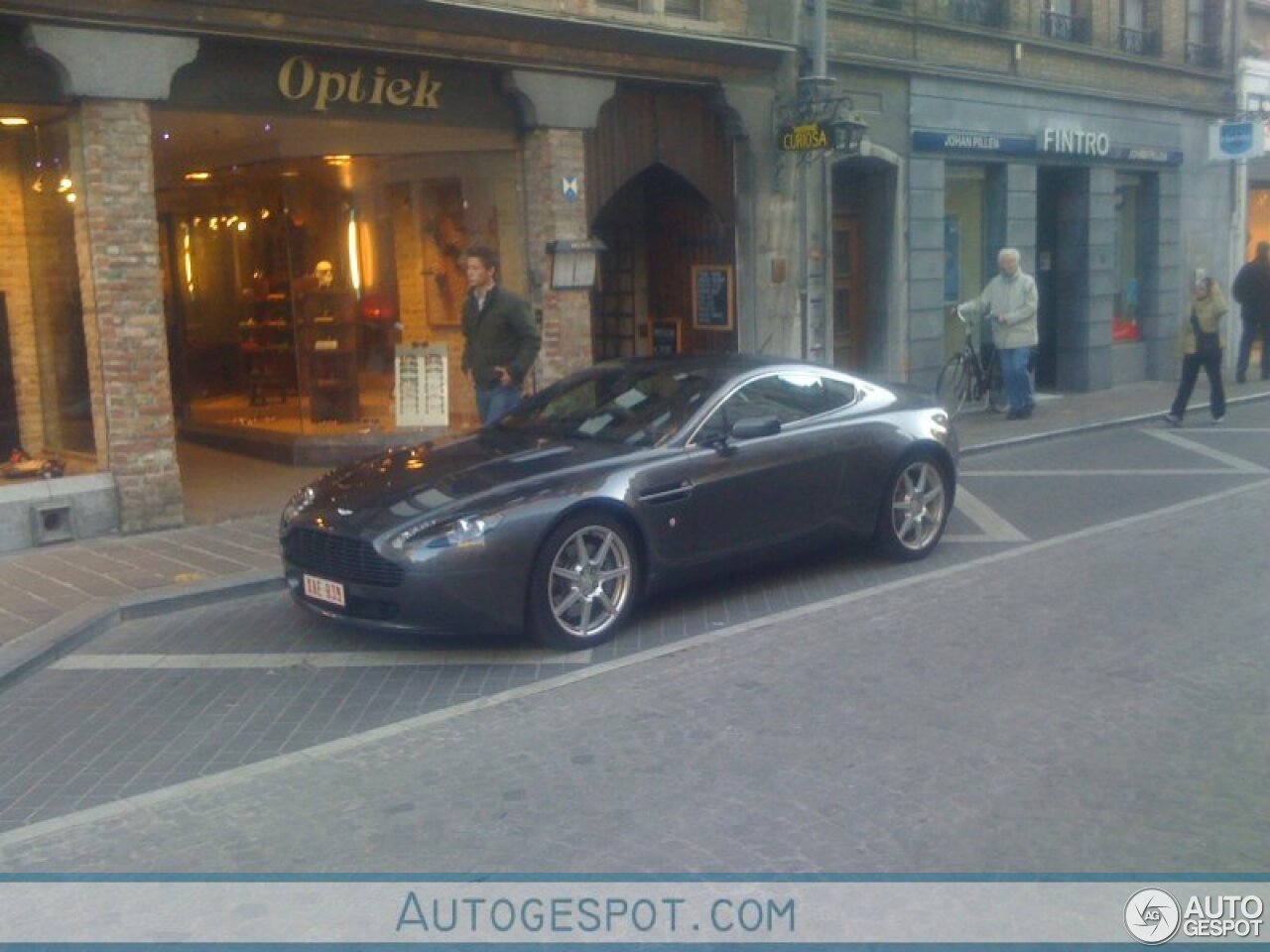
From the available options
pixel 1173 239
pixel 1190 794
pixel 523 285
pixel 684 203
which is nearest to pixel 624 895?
pixel 1190 794

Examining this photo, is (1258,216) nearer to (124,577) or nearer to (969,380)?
(969,380)

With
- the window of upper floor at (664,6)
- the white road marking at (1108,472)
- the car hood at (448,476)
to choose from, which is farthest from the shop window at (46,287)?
the white road marking at (1108,472)

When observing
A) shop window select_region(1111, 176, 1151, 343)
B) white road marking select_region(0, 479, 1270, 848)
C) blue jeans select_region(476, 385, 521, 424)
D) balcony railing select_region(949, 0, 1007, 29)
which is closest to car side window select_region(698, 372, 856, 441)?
white road marking select_region(0, 479, 1270, 848)

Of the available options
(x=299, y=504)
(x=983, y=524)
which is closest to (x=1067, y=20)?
(x=983, y=524)

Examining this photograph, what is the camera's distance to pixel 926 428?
936 centimetres

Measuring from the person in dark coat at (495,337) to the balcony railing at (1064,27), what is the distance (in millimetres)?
11771

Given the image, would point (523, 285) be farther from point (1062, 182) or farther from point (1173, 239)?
point (1173, 239)

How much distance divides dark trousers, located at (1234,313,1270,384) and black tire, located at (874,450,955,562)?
1319cm

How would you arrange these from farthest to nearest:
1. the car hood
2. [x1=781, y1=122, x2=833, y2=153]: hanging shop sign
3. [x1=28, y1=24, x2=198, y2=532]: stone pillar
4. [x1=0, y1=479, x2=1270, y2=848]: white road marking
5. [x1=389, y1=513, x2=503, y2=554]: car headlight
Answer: [x1=781, y1=122, x2=833, y2=153]: hanging shop sign → [x1=28, y1=24, x2=198, y2=532]: stone pillar → the car hood → [x1=389, y1=513, x2=503, y2=554]: car headlight → [x1=0, y1=479, x2=1270, y2=848]: white road marking

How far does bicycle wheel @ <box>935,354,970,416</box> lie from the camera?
17.0 meters

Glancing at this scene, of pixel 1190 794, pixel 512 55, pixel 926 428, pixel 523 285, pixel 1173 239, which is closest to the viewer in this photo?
pixel 1190 794

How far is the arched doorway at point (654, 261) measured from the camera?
52.2 ft

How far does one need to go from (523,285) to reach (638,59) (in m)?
2.45

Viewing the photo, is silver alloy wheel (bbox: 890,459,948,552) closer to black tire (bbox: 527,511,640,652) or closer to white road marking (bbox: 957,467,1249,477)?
black tire (bbox: 527,511,640,652)
